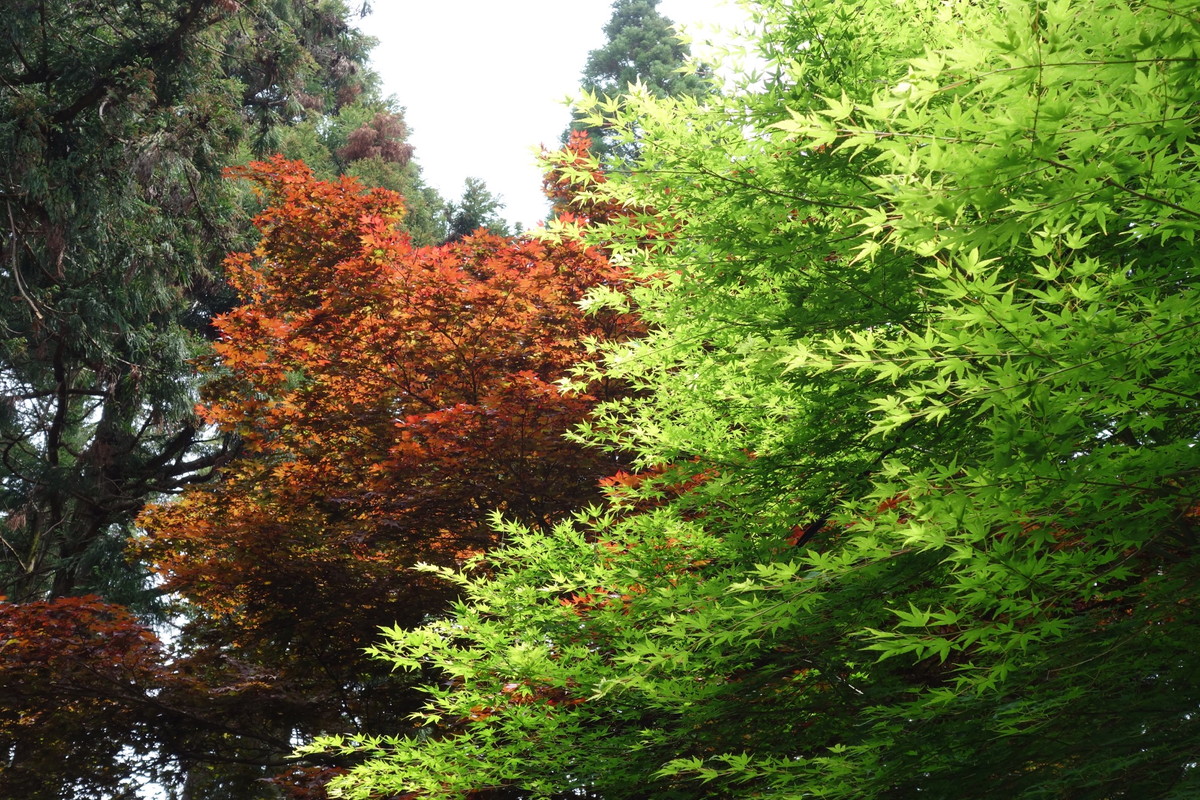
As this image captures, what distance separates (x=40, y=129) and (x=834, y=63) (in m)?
11.3

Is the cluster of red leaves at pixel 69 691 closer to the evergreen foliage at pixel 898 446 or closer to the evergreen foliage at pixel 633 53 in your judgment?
the evergreen foliage at pixel 898 446

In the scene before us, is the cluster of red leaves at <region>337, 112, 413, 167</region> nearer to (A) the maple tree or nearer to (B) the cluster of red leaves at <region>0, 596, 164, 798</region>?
(A) the maple tree

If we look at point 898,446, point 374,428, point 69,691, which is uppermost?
point 374,428

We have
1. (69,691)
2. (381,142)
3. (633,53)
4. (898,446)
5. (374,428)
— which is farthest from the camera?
(633,53)

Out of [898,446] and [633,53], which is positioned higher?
[633,53]

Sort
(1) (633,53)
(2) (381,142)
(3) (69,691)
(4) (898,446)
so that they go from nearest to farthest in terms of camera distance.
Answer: (4) (898,446) → (3) (69,691) → (2) (381,142) → (1) (633,53)

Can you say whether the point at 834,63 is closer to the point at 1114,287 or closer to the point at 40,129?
the point at 1114,287

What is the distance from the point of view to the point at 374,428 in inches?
396

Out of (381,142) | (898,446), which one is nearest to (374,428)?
(898,446)

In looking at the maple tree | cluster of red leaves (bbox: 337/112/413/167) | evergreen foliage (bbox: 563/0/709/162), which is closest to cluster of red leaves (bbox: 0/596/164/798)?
the maple tree

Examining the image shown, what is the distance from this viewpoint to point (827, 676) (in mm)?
4660

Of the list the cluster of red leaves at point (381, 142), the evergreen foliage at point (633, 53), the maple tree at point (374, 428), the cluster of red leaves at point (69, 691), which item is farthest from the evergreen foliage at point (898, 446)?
the evergreen foliage at point (633, 53)

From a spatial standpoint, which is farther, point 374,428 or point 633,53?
point 633,53

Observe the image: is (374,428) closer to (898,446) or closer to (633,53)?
(898,446)
